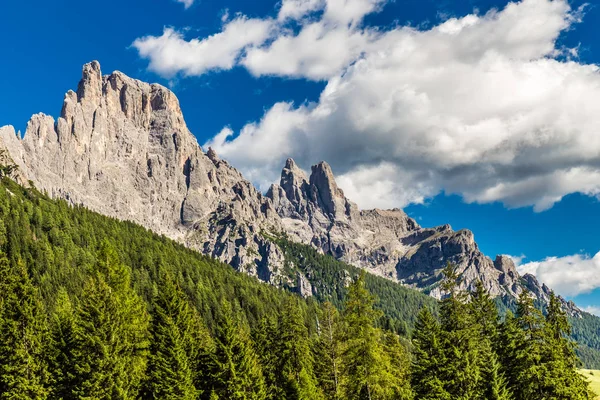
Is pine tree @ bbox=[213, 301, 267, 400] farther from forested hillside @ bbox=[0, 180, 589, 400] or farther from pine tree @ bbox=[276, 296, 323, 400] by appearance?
pine tree @ bbox=[276, 296, 323, 400]

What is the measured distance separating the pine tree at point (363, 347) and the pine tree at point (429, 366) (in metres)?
5.41

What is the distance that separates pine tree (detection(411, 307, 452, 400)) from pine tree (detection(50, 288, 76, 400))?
31.4 metres

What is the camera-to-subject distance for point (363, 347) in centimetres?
4012

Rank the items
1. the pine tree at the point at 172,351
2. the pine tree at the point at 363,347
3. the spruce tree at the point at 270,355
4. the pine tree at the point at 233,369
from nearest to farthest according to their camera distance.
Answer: the pine tree at the point at 363,347 < the pine tree at the point at 172,351 < the pine tree at the point at 233,369 < the spruce tree at the point at 270,355

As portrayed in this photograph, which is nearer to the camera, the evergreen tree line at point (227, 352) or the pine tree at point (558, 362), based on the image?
the evergreen tree line at point (227, 352)

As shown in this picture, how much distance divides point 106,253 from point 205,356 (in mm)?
15698

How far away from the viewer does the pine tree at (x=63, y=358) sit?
129 feet

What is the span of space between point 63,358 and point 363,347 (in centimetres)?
2661

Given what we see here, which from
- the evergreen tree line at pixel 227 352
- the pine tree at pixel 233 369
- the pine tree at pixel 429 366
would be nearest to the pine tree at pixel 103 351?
the evergreen tree line at pixel 227 352

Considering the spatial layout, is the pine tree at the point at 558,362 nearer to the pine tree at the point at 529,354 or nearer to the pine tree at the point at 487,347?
the pine tree at the point at 529,354

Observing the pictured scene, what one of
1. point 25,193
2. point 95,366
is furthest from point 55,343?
point 25,193

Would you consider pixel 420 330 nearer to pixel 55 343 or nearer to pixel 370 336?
pixel 370 336

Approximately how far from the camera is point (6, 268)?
4275 cm

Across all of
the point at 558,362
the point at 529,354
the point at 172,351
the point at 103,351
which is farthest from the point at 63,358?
the point at 558,362
